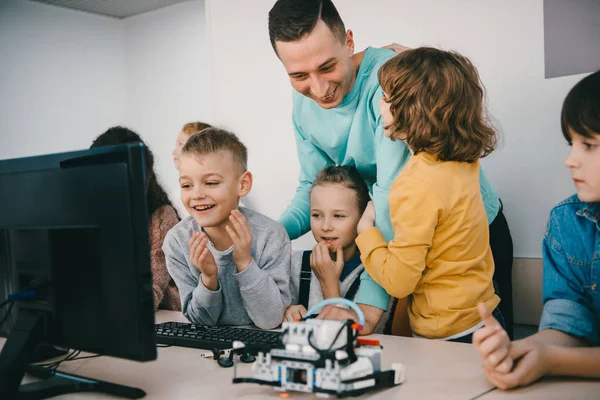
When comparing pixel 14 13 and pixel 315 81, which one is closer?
pixel 315 81

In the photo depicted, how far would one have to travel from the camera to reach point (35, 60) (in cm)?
431

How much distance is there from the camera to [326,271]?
1.73 meters

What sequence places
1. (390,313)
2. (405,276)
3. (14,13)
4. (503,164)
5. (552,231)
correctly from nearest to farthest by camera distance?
1. (552,231)
2. (405,276)
3. (390,313)
4. (503,164)
5. (14,13)

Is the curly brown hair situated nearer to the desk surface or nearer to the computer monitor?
the desk surface

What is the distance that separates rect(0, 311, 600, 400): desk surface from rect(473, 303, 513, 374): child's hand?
0.04m

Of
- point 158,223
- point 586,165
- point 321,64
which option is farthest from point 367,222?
point 158,223

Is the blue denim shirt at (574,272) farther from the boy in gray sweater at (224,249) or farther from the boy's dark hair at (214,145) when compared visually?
the boy's dark hair at (214,145)

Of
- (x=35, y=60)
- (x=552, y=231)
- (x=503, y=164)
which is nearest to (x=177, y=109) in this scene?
(x=35, y=60)

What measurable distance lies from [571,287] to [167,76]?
3.73 metres

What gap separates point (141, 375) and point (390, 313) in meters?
0.91

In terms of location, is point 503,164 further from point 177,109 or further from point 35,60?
point 35,60

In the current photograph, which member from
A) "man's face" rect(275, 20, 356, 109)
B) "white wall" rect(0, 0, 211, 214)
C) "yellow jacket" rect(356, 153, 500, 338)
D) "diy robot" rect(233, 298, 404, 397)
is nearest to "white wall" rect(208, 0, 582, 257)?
"man's face" rect(275, 20, 356, 109)

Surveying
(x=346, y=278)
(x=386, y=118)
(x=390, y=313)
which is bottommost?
(x=390, y=313)

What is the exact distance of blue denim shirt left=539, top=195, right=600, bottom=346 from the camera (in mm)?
1174
